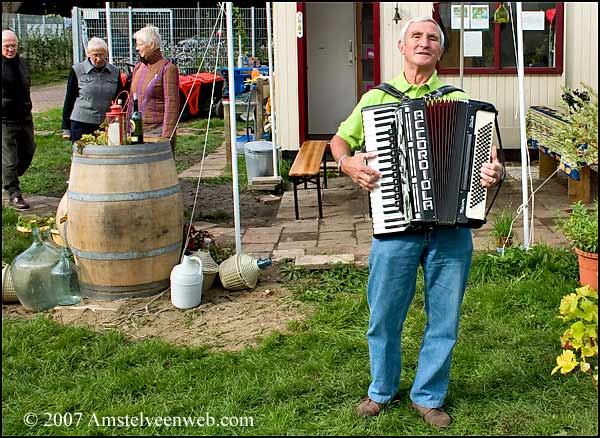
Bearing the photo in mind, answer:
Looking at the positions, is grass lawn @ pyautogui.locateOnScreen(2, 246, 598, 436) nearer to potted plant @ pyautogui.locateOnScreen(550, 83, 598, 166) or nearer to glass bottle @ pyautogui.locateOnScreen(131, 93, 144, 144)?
potted plant @ pyautogui.locateOnScreen(550, 83, 598, 166)

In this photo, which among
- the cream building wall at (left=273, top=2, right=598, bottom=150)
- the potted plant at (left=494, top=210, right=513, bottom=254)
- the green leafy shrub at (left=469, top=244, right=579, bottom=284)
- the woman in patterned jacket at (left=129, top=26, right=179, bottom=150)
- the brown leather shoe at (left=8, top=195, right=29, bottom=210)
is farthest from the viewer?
the cream building wall at (left=273, top=2, right=598, bottom=150)

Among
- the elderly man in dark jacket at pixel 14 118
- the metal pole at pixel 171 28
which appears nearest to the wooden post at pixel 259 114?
the elderly man in dark jacket at pixel 14 118

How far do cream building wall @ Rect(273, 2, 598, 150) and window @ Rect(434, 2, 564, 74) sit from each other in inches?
4.0

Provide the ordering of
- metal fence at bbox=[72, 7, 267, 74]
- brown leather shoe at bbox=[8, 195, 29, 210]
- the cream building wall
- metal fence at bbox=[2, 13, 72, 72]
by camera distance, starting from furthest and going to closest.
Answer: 1. metal fence at bbox=[2, 13, 72, 72]
2. metal fence at bbox=[72, 7, 267, 74]
3. the cream building wall
4. brown leather shoe at bbox=[8, 195, 29, 210]

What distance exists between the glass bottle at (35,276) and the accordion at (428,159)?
2.81 meters

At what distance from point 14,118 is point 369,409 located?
19.3ft

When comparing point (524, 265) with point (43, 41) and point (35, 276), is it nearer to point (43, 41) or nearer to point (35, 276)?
point (35, 276)

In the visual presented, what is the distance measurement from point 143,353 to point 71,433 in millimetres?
960

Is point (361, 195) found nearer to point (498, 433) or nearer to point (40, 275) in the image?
point (40, 275)

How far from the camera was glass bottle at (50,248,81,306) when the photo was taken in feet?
18.5

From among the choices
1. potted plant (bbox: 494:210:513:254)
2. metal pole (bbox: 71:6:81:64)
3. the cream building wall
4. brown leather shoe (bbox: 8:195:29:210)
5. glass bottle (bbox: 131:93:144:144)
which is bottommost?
potted plant (bbox: 494:210:513:254)

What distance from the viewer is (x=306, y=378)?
4316 mm

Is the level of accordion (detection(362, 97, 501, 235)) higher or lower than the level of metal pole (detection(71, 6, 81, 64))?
lower

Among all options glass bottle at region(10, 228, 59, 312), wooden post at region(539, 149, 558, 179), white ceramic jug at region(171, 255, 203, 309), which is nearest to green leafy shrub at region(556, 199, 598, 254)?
white ceramic jug at region(171, 255, 203, 309)
